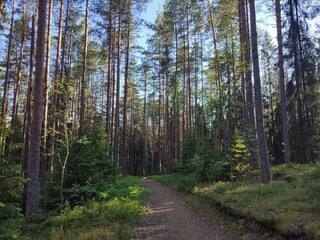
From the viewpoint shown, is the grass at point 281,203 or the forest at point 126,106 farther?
the forest at point 126,106

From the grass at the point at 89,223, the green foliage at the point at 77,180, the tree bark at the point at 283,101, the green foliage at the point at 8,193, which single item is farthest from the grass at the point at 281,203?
the tree bark at the point at 283,101

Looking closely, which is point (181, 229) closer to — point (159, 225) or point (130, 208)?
point (159, 225)

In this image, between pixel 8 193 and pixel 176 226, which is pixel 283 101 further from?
pixel 8 193

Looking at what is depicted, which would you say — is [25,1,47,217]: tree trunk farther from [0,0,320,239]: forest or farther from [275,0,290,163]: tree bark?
[275,0,290,163]: tree bark

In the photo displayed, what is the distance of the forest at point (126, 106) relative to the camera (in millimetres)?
8375

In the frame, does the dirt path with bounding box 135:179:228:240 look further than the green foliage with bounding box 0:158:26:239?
Yes

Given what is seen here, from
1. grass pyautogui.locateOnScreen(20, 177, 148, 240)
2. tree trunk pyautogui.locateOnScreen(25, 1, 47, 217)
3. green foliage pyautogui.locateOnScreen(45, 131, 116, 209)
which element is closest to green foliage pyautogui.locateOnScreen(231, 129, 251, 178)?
grass pyautogui.locateOnScreen(20, 177, 148, 240)

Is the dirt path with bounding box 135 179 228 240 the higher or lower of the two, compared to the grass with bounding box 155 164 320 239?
lower

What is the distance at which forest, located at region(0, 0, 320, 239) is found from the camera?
838cm

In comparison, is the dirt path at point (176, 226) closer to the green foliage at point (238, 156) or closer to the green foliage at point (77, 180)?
the green foliage at point (77, 180)

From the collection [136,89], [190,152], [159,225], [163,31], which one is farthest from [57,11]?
[136,89]

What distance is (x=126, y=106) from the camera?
2116cm

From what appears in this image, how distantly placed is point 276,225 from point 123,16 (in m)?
17.7

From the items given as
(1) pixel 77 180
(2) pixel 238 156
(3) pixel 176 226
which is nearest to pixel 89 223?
(3) pixel 176 226
